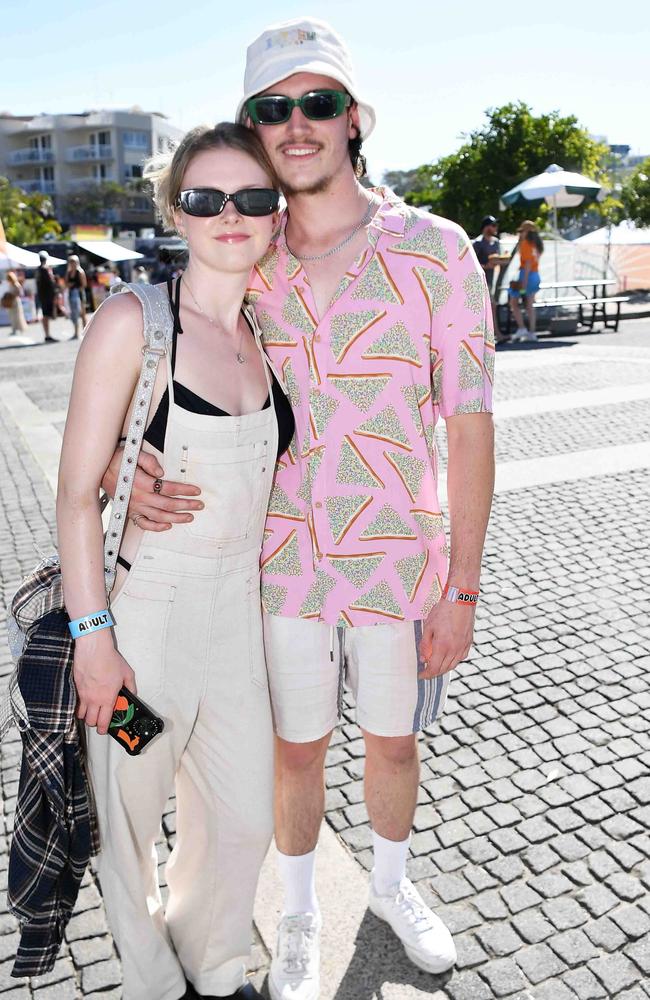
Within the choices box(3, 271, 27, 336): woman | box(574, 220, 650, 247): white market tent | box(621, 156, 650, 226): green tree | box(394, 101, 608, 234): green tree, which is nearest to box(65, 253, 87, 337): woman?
box(3, 271, 27, 336): woman

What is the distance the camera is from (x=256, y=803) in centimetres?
206

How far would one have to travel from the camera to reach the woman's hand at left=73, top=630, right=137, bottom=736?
1845 mm

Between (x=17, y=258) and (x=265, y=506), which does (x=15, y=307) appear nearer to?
(x=17, y=258)

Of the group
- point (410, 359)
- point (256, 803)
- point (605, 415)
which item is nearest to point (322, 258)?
point (410, 359)

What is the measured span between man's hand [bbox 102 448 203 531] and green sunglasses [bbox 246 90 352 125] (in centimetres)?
89

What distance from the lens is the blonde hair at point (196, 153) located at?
6.49ft

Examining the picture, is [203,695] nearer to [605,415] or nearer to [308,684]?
[308,684]

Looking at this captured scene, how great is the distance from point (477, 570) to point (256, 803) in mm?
792

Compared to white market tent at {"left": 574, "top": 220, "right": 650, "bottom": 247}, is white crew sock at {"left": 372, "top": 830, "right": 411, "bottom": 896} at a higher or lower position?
lower

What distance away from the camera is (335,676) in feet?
7.37

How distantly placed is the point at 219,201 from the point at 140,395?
1.59 ft

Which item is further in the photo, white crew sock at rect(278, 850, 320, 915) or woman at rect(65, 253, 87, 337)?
woman at rect(65, 253, 87, 337)

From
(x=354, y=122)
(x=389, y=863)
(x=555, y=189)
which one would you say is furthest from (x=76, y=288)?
(x=389, y=863)

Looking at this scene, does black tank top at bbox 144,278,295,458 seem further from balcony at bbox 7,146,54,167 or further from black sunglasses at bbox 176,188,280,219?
balcony at bbox 7,146,54,167
